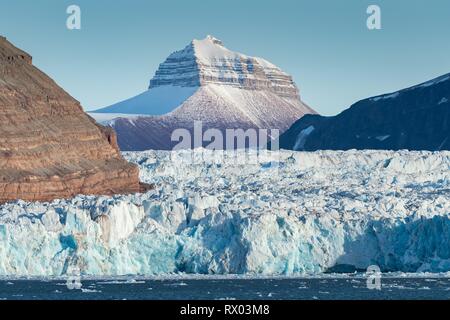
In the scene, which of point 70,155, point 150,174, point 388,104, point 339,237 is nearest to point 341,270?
point 339,237

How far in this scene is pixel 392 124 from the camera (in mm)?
108812

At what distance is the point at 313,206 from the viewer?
56594 mm

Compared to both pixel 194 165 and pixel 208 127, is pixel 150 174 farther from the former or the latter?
pixel 208 127

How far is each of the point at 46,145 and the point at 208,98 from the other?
77454mm

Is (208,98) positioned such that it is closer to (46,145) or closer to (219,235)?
(46,145)

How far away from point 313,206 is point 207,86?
88032 mm

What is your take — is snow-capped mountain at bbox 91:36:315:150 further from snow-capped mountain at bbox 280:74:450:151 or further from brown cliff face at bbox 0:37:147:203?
brown cliff face at bbox 0:37:147:203

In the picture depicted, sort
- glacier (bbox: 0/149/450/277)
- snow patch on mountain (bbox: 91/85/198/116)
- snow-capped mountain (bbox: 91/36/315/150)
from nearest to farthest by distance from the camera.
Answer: glacier (bbox: 0/149/450/277)
snow-capped mountain (bbox: 91/36/315/150)
snow patch on mountain (bbox: 91/85/198/116)

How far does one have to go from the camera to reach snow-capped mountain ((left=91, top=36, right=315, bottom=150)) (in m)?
126

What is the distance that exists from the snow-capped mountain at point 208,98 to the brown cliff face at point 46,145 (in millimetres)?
55121

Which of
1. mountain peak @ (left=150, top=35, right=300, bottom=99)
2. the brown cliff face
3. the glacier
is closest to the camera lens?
the glacier

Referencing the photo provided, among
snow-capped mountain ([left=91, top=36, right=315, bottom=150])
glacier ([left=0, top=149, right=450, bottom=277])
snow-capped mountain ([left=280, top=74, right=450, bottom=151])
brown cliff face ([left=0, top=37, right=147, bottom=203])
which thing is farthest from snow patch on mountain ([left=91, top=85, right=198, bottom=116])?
glacier ([left=0, top=149, right=450, bottom=277])

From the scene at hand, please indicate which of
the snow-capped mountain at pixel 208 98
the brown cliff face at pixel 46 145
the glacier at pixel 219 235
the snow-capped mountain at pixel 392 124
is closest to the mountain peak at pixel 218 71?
the snow-capped mountain at pixel 208 98

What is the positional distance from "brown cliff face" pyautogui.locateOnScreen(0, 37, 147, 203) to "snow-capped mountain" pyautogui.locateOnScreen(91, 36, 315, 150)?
55.1 m
